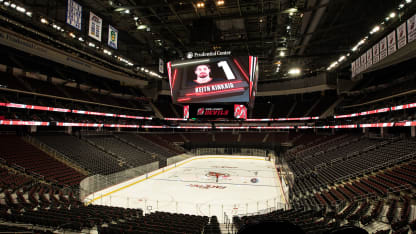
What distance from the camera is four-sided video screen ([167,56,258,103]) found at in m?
14.3

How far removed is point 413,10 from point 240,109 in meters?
12.3

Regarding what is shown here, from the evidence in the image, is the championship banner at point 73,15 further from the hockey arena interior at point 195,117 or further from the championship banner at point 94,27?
the championship banner at point 94,27

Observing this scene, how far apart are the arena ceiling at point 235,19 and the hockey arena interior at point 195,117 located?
0.13 metres

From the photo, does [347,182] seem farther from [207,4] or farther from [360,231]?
[360,231]

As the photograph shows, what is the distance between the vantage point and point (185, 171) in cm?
2748

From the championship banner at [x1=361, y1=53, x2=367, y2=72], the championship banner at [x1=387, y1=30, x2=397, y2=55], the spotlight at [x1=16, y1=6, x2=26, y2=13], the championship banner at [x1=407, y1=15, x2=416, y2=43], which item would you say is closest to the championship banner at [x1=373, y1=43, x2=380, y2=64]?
the championship banner at [x1=387, y1=30, x2=397, y2=55]

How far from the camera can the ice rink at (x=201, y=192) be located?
1466 centimetres

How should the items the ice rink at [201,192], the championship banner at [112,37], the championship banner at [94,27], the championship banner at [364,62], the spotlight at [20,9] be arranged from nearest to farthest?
the championship banner at [94,27], the spotlight at [20,9], the championship banner at [112,37], the ice rink at [201,192], the championship banner at [364,62]

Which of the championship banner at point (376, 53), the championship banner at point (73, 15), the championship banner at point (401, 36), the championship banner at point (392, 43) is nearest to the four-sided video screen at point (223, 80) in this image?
the championship banner at point (73, 15)

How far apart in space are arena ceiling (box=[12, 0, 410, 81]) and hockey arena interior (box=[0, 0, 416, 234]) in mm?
128

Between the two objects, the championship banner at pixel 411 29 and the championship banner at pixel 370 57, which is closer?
the championship banner at pixel 411 29

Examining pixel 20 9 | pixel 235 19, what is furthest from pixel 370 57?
pixel 20 9

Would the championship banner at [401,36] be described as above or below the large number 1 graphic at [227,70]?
above

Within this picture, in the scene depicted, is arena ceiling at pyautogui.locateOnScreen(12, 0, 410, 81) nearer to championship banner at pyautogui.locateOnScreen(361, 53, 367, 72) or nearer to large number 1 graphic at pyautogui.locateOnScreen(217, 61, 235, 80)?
large number 1 graphic at pyautogui.locateOnScreen(217, 61, 235, 80)
